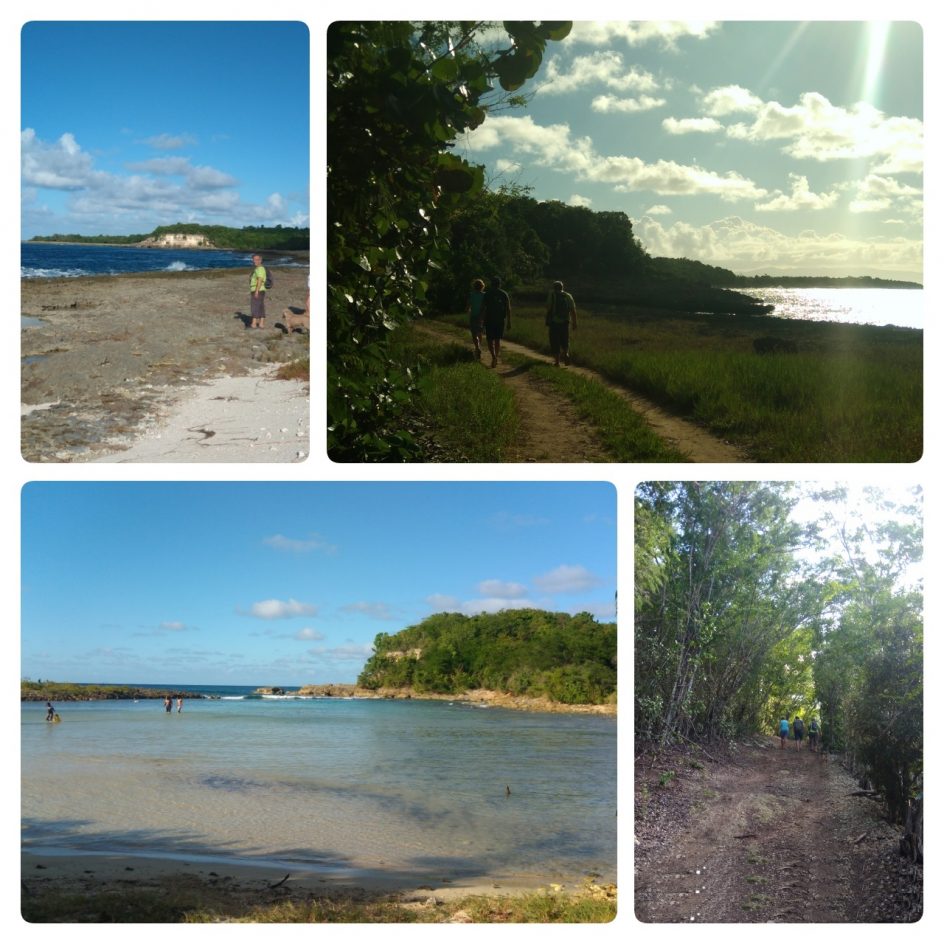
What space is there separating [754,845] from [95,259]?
368cm

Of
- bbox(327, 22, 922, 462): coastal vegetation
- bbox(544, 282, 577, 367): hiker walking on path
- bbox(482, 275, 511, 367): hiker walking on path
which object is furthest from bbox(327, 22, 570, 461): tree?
bbox(544, 282, 577, 367): hiker walking on path

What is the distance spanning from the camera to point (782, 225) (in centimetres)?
396

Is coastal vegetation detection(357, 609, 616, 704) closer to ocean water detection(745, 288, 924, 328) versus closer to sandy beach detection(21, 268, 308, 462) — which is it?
sandy beach detection(21, 268, 308, 462)

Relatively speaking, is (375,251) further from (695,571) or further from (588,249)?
(695,571)

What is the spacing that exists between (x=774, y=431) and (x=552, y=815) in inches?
74.3

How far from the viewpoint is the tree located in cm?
368

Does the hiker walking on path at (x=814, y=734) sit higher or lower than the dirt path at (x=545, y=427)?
lower

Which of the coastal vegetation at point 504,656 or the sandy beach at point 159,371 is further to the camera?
the coastal vegetation at point 504,656

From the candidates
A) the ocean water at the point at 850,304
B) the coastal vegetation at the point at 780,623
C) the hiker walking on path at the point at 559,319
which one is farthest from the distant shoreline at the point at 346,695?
the ocean water at the point at 850,304

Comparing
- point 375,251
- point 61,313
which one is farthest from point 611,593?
point 61,313

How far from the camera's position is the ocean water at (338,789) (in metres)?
3.88

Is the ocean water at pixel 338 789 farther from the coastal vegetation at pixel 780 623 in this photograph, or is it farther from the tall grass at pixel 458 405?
the tall grass at pixel 458 405

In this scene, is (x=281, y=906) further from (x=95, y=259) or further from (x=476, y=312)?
(x=95, y=259)

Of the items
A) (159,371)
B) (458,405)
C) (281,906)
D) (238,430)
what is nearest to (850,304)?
(458,405)
